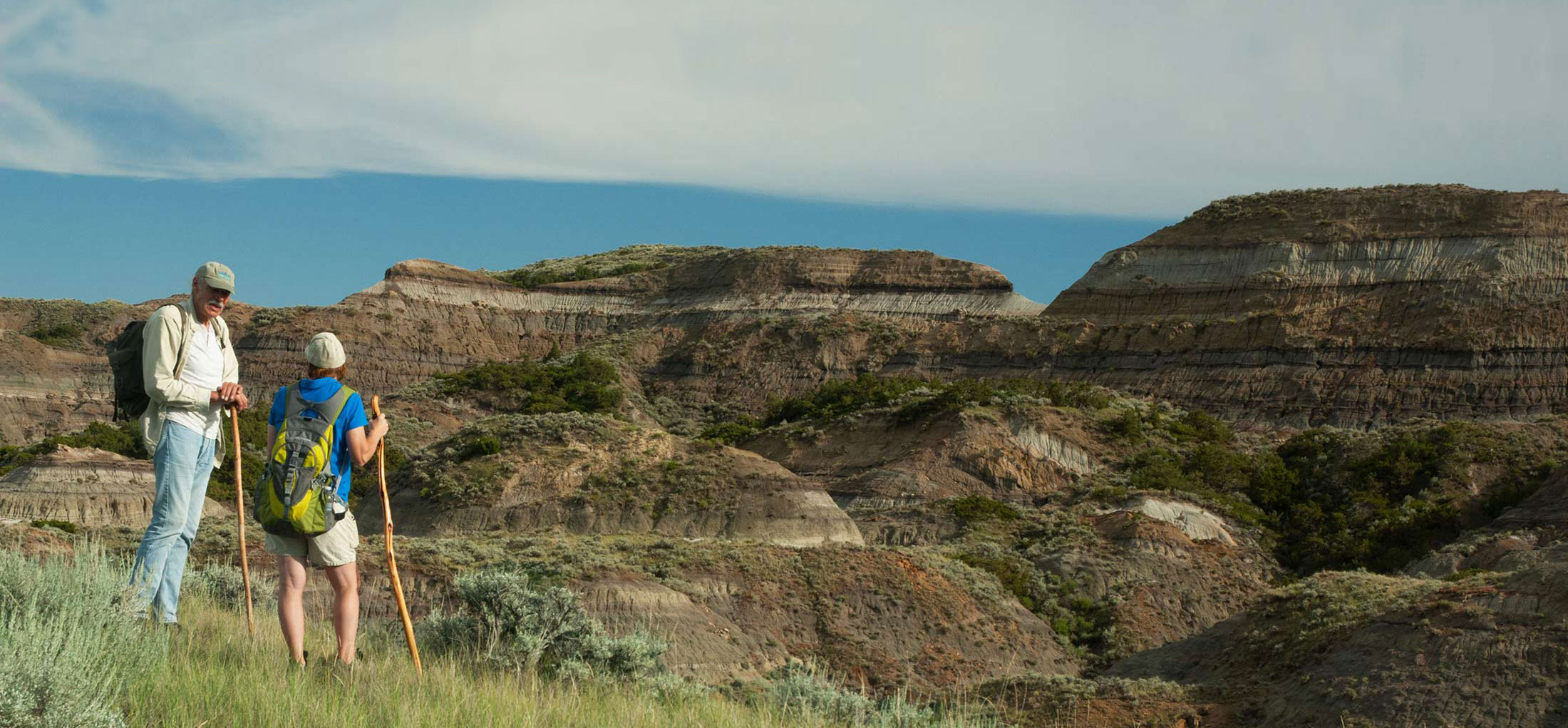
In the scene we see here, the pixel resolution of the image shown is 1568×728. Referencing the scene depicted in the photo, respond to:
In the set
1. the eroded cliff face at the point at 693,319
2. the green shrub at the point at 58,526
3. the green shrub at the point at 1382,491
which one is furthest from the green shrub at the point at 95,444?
the green shrub at the point at 1382,491

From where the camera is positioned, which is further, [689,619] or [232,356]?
[689,619]

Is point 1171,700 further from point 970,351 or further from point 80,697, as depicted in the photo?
point 970,351

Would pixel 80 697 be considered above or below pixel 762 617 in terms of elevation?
above

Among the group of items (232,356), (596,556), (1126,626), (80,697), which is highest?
(232,356)

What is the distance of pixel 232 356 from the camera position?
28.4 ft

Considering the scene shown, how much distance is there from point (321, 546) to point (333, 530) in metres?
0.11

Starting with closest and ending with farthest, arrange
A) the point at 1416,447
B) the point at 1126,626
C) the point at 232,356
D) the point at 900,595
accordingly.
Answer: the point at 232,356
the point at 900,595
the point at 1126,626
the point at 1416,447

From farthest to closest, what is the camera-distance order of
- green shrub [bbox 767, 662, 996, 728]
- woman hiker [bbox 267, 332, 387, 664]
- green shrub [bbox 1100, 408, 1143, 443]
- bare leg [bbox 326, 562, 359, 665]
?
green shrub [bbox 1100, 408, 1143, 443]
green shrub [bbox 767, 662, 996, 728]
bare leg [bbox 326, 562, 359, 665]
woman hiker [bbox 267, 332, 387, 664]

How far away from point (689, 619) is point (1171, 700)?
27.2 feet

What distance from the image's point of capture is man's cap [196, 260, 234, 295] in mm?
8094

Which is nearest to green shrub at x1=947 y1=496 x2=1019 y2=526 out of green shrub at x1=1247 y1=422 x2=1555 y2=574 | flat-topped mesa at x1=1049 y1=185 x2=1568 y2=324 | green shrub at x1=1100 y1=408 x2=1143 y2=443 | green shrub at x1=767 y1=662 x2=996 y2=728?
green shrub at x1=1247 y1=422 x2=1555 y2=574

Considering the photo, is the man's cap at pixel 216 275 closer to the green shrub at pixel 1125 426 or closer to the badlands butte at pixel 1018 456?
the badlands butte at pixel 1018 456

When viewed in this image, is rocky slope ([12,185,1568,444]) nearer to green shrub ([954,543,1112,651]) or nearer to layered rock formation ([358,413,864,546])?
green shrub ([954,543,1112,651])

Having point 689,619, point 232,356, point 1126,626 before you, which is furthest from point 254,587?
point 1126,626
